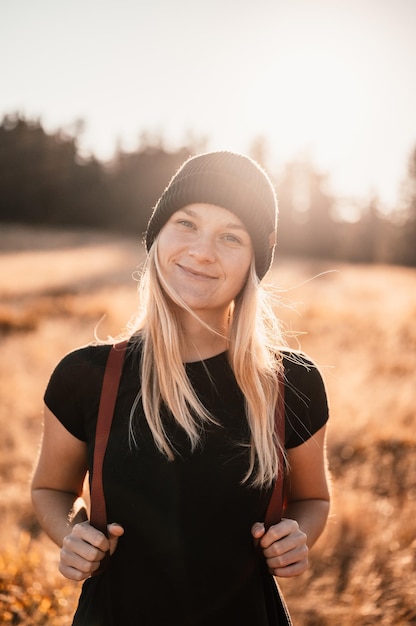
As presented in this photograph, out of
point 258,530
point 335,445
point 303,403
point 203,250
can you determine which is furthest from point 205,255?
point 335,445

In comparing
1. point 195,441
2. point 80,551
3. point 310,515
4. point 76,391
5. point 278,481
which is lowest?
point 310,515

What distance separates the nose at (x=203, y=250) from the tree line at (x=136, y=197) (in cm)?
3945

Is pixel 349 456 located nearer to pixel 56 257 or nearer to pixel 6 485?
pixel 6 485

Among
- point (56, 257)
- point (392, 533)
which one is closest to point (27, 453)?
point (392, 533)

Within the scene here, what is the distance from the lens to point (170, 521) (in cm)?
166

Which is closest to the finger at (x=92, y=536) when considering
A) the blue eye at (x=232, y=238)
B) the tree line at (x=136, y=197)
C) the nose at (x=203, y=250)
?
the nose at (x=203, y=250)

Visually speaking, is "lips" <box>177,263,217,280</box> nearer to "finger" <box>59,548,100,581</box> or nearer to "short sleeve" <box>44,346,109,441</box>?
"short sleeve" <box>44,346,109,441</box>

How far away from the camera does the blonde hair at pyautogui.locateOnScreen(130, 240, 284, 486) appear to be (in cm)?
176

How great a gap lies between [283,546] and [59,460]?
80 cm

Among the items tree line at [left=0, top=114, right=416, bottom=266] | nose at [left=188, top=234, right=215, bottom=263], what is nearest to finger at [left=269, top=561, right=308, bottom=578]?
nose at [left=188, top=234, right=215, bottom=263]

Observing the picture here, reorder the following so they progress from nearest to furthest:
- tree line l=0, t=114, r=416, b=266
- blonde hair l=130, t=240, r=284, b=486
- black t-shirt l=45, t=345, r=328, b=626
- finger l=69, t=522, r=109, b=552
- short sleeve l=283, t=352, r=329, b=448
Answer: finger l=69, t=522, r=109, b=552, black t-shirt l=45, t=345, r=328, b=626, blonde hair l=130, t=240, r=284, b=486, short sleeve l=283, t=352, r=329, b=448, tree line l=0, t=114, r=416, b=266

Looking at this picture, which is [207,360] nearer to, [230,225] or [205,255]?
[205,255]

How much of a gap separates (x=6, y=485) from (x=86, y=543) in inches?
168

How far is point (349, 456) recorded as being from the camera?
5.88 m
